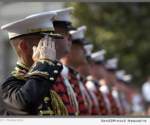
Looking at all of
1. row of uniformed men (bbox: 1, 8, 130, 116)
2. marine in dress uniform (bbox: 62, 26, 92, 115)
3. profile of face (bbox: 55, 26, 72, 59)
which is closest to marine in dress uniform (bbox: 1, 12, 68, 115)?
row of uniformed men (bbox: 1, 8, 130, 116)

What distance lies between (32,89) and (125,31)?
1633 centimetres

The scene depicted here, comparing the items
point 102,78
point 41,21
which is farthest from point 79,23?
point 41,21

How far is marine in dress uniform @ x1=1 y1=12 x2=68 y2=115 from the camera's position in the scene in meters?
5.18

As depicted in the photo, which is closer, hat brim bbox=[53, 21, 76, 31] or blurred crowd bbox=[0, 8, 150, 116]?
blurred crowd bbox=[0, 8, 150, 116]

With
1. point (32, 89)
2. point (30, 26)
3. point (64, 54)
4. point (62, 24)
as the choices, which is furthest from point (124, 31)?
point (32, 89)

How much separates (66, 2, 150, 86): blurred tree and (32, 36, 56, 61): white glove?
1494 cm

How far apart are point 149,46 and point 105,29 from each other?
1.12 meters

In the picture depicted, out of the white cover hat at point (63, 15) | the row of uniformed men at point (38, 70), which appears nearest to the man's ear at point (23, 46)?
the row of uniformed men at point (38, 70)

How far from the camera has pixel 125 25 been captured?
21672 millimetres

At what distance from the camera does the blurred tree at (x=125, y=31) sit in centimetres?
2073

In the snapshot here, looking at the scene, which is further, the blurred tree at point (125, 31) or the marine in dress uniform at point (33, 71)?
the blurred tree at point (125, 31)

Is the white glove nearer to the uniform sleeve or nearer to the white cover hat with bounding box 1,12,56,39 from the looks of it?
the uniform sleeve

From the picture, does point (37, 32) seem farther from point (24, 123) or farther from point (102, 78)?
point (102, 78)

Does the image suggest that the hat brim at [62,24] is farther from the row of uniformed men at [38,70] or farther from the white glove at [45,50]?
the white glove at [45,50]
